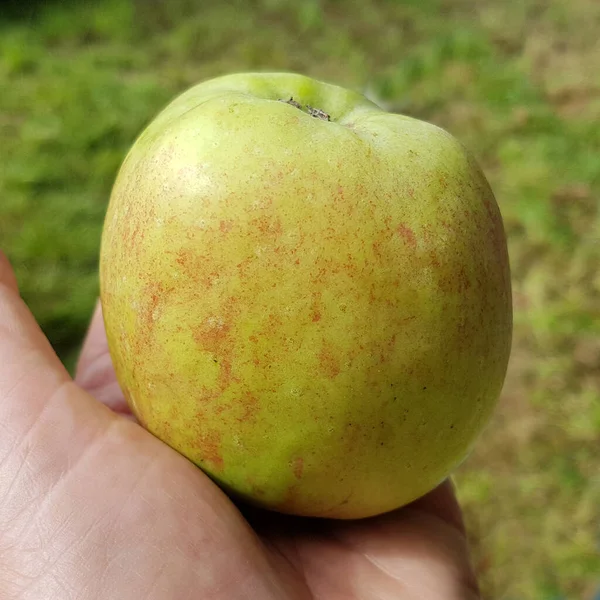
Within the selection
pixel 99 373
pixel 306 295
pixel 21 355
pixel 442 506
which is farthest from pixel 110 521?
pixel 442 506

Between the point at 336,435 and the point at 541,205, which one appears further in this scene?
the point at 541,205

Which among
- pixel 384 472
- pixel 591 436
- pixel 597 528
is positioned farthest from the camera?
pixel 591 436

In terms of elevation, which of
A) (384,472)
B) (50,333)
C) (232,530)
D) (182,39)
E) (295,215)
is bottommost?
(50,333)

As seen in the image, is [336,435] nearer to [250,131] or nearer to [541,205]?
[250,131]

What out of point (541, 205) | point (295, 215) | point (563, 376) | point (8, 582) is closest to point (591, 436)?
point (563, 376)

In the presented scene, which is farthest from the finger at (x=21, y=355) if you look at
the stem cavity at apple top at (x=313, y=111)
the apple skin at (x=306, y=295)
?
the stem cavity at apple top at (x=313, y=111)

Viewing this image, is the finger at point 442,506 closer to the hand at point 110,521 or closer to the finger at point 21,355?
the hand at point 110,521
